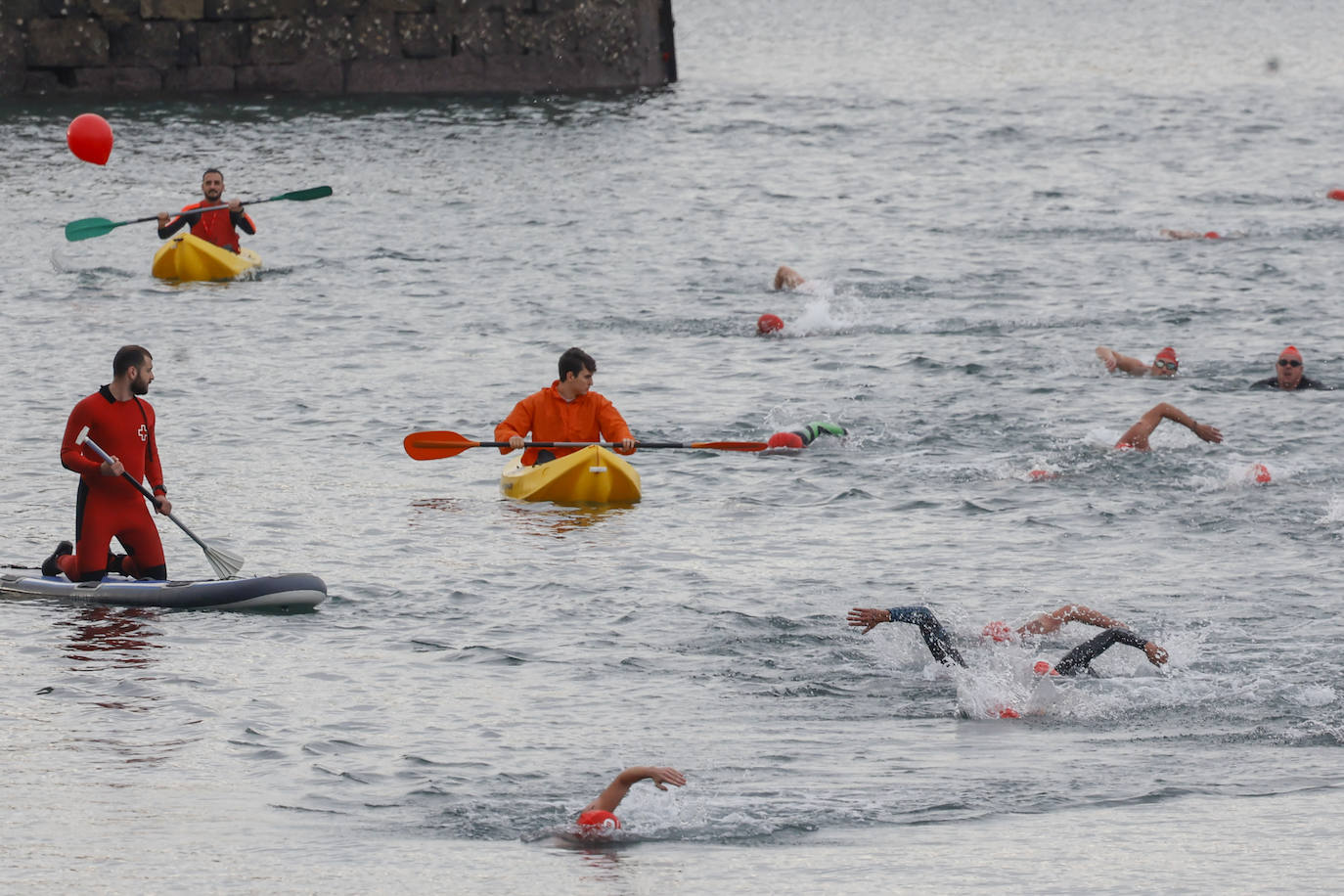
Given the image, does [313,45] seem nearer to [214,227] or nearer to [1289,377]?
[214,227]

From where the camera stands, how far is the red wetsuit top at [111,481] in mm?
11719

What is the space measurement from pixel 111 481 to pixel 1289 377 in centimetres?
Result: 1131

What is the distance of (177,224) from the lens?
2500 centimetres

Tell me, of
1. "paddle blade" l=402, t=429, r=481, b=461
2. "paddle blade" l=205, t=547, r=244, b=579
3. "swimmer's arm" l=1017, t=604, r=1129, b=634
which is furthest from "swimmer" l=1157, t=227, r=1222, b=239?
"paddle blade" l=205, t=547, r=244, b=579

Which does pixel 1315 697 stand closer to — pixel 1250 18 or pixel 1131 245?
pixel 1131 245

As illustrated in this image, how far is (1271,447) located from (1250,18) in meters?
71.5

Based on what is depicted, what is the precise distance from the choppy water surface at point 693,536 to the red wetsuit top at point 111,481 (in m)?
0.42

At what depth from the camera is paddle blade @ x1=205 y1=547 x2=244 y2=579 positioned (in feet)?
40.8

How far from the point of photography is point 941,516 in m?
14.9

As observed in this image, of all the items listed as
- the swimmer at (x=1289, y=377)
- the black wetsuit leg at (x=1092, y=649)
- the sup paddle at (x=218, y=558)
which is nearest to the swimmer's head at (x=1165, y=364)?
the swimmer at (x=1289, y=377)

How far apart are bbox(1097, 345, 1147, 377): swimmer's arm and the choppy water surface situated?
0.65 ft

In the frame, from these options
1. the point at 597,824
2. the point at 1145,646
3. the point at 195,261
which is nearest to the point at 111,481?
the point at 597,824

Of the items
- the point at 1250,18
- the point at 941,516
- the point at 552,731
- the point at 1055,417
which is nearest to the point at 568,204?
the point at 1055,417

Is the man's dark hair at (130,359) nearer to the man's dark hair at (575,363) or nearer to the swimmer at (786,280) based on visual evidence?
the man's dark hair at (575,363)
